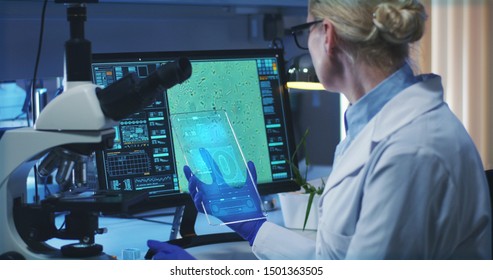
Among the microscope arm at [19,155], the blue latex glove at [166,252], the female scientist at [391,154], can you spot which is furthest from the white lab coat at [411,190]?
the microscope arm at [19,155]

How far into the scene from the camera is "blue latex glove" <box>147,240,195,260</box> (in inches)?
53.2

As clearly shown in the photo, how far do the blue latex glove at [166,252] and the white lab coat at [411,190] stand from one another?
28cm

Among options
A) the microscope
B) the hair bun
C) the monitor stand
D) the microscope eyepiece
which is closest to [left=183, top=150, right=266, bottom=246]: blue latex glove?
the monitor stand

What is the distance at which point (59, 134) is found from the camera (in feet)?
3.92

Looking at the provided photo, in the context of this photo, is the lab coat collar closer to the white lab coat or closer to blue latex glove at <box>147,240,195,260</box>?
the white lab coat

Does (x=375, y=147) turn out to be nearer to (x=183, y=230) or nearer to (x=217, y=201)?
(x=217, y=201)

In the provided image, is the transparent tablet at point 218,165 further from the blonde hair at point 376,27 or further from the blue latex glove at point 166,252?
the blonde hair at point 376,27

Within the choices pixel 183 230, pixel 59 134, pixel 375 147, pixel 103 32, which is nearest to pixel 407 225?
pixel 375 147

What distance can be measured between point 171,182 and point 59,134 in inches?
18.7

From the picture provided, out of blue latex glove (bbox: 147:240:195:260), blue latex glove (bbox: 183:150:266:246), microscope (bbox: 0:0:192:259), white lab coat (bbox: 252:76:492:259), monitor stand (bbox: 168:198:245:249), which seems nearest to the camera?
white lab coat (bbox: 252:76:492:259)

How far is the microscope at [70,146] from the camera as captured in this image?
1187 millimetres

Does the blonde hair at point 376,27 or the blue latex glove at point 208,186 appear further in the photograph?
the blue latex glove at point 208,186

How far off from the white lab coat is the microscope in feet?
1.17
